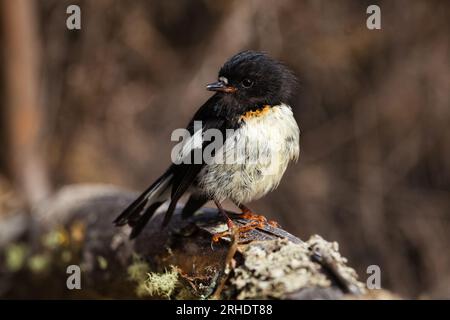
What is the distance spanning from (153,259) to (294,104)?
454cm

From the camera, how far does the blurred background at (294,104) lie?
22.5ft

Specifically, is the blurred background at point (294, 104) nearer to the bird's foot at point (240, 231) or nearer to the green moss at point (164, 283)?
the green moss at point (164, 283)

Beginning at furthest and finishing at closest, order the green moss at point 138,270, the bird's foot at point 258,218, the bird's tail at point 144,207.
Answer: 1. the bird's tail at point 144,207
2. the green moss at point 138,270
3. the bird's foot at point 258,218

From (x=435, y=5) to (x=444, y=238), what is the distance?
9.19 feet

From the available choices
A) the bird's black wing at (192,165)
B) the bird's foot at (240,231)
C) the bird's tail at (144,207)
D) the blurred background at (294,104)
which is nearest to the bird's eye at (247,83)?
the bird's black wing at (192,165)

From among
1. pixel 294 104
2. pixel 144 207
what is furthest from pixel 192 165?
pixel 294 104

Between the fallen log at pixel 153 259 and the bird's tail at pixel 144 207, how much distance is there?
9cm

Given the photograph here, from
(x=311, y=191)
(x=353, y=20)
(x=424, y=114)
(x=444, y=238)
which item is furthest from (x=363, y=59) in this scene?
(x=444, y=238)

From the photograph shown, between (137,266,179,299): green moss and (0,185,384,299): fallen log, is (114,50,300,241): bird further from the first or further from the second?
(137,266,179,299): green moss

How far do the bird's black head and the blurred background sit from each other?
3.39 meters

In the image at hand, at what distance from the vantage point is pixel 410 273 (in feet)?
22.9

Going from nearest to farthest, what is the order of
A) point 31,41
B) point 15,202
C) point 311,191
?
point 15,202 < point 31,41 < point 311,191

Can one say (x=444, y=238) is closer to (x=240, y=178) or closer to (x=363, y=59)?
(x=363, y=59)

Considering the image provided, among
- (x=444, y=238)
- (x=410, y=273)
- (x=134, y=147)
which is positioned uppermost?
(x=134, y=147)
